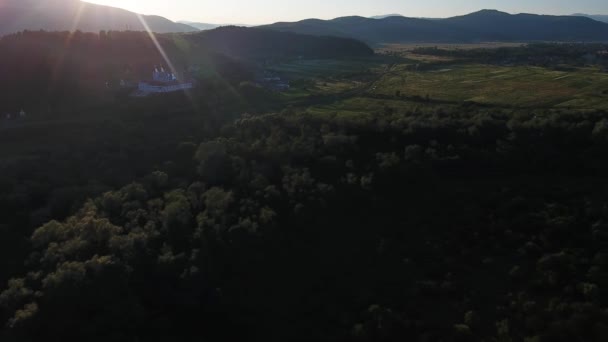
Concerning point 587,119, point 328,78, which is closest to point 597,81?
point 587,119

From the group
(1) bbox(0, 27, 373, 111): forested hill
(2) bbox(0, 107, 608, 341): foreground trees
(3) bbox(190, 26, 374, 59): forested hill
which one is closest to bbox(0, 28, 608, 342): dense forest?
(2) bbox(0, 107, 608, 341): foreground trees

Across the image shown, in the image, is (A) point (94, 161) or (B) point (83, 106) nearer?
(A) point (94, 161)

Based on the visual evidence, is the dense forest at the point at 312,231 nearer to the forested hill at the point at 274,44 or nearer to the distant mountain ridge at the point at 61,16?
the forested hill at the point at 274,44

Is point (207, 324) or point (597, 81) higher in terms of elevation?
point (597, 81)

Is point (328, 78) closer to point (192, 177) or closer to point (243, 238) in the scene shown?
point (192, 177)

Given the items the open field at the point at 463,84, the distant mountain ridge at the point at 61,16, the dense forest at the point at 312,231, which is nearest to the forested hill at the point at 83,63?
the dense forest at the point at 312,231

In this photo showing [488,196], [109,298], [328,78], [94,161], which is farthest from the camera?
[328,78]
